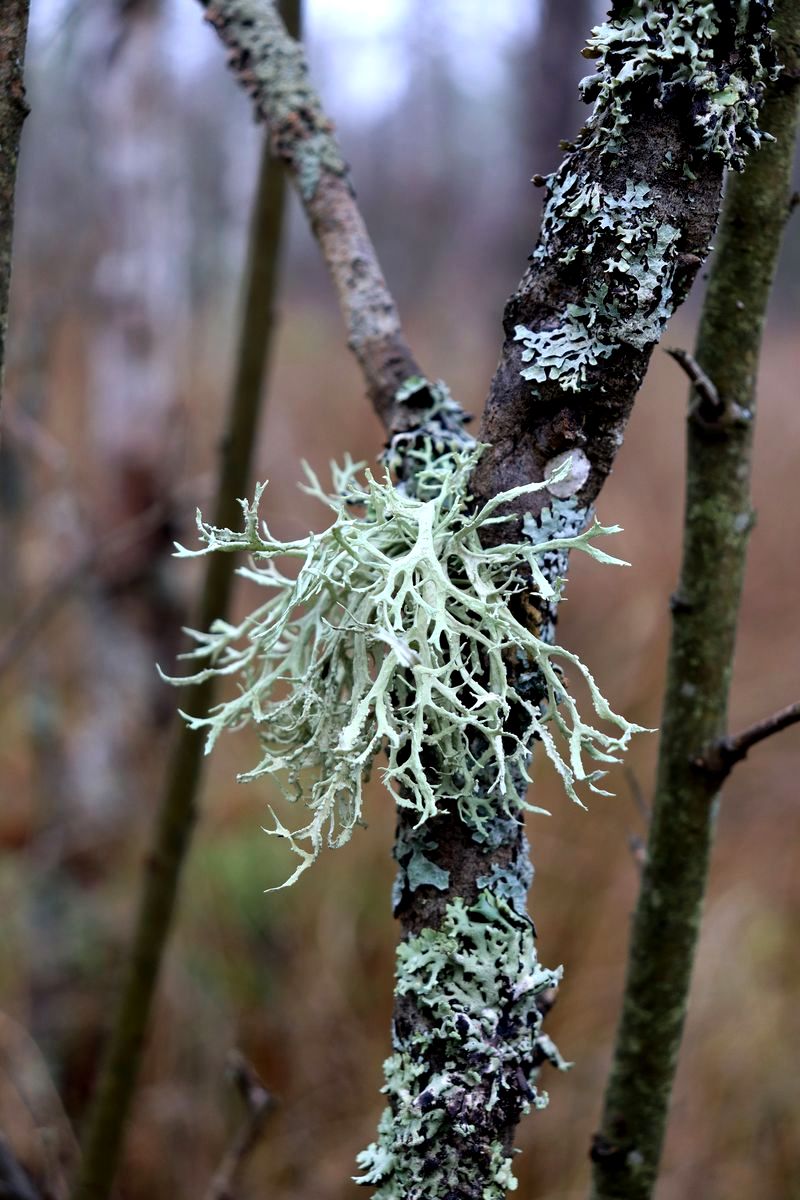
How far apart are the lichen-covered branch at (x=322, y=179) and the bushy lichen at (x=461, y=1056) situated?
0.25 meters

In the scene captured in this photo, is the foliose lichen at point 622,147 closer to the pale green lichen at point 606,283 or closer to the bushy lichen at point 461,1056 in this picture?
the pale green lichen at point 606,283

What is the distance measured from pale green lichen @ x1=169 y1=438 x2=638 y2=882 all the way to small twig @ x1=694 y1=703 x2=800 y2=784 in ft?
0.55

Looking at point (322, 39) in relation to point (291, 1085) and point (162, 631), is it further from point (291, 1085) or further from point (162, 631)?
point (291, 1085)

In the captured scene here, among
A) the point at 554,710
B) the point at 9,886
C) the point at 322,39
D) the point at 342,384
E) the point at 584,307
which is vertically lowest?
the point at 554,710

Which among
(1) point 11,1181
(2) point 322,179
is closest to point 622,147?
(2) point 322,179

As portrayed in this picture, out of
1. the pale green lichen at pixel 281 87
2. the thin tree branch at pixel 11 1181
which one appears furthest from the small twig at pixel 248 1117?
the pale green lichen at pixel 281 87

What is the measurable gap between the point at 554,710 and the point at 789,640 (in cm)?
246

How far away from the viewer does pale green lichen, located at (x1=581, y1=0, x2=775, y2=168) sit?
1.20ft

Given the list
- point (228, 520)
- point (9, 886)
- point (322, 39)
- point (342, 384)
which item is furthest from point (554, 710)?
point (322, 39)

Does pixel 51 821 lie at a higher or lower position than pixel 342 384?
lower

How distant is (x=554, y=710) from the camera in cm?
41

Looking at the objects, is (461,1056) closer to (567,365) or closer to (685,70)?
(567,365)

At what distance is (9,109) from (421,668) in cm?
26

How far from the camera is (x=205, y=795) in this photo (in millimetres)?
2439
